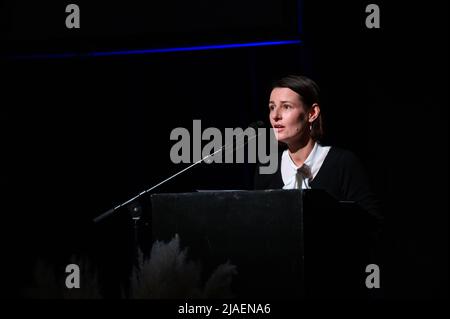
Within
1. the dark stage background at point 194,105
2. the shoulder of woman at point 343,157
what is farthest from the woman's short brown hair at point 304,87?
the dark stage background at point 194,105

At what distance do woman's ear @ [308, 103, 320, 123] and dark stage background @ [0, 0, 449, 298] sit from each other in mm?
441

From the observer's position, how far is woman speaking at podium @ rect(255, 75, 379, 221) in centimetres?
262

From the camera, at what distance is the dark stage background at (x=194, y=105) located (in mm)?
3125

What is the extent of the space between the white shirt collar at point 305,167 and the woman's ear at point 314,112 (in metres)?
0.13

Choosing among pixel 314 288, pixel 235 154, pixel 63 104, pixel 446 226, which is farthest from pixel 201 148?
pixel 314 288

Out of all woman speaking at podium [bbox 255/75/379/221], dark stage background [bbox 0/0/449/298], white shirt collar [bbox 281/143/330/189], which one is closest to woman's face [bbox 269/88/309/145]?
woman speaking at podium [bbox 255/75/379/221]

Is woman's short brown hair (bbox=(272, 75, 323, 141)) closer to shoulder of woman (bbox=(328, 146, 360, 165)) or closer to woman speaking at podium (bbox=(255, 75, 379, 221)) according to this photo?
woman speaking at podium (bbox=(255, 75, 379, 221))

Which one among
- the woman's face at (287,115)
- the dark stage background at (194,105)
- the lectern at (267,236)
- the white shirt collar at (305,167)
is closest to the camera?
the lectern at (267,236)

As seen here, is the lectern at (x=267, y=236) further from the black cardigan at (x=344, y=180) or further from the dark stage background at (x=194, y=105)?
the dark stage background at (x=194, y=105)

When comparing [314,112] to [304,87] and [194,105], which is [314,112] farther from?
[194,105]

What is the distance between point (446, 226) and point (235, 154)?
1.26 m

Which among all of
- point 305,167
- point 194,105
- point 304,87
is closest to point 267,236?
point 305,167

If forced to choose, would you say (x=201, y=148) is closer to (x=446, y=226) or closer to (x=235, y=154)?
(x=235, y=154)

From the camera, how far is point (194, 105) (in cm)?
356
